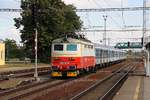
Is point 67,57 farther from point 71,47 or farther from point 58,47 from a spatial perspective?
point 58,47

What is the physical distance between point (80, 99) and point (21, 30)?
2126 inches

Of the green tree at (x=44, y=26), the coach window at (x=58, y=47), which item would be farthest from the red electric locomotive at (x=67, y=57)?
the green tree at (x=44, y=26)

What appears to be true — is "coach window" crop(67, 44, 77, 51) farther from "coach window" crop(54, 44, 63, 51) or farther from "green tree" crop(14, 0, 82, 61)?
"green tree" crop(14, 0, 82, 61)

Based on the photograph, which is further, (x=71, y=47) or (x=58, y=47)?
(x=58, y=47)

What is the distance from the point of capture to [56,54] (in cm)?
3256

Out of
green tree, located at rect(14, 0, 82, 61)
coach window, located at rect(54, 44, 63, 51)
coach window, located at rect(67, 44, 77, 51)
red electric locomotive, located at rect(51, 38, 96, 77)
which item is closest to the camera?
red electric locomotive, located at rect(51, 38, 96, 77)

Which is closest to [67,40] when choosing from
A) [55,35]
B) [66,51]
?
[66,51]

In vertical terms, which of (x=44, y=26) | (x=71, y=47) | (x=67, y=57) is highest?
(x=44, y=26)

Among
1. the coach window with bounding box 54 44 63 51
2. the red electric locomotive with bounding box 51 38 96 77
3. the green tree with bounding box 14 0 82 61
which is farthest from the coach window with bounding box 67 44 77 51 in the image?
the green tree with bounding box 14 0 82 61

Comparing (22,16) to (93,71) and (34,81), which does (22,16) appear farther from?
(34,81)

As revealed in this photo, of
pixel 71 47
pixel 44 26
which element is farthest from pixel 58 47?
pixel 44 26

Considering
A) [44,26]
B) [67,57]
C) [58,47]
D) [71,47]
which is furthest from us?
[44,26]

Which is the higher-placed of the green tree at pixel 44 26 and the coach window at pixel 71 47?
the green tree at pixel 44 26

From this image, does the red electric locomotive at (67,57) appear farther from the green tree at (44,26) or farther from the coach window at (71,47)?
Result: the green tree at (44,26)
